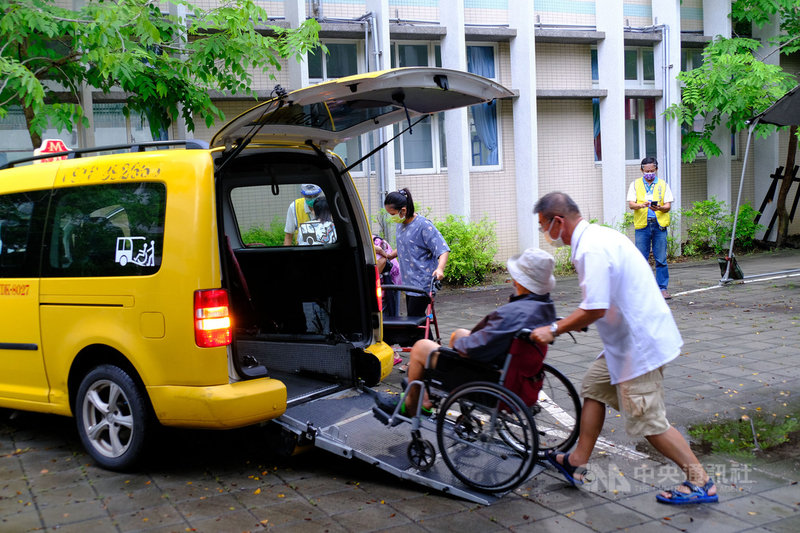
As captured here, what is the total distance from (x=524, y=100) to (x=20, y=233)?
1133 cm

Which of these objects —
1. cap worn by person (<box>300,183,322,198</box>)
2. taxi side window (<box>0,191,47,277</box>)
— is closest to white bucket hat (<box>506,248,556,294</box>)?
cap worn by person (<box>300,183,322,198</box>)

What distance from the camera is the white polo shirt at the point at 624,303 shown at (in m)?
4.16

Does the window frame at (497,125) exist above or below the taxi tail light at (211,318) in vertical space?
above

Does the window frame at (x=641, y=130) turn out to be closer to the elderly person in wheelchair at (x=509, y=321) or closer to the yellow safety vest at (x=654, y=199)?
the yellow safety vest at (x=654, y=199)

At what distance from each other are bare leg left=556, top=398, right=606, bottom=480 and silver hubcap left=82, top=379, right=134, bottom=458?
267 centimetres

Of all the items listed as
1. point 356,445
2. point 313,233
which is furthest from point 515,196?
point 356,445

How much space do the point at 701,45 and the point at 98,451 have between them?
16551 mm

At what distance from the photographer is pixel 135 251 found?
473cm

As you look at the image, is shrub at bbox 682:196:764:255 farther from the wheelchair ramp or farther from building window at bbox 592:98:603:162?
the wheelchair ramp

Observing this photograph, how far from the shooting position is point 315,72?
1436 centimetres

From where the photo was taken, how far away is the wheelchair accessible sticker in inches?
184

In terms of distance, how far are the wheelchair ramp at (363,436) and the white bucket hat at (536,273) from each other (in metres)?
1.07

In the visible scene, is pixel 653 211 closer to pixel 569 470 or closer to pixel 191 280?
pixel 569 470

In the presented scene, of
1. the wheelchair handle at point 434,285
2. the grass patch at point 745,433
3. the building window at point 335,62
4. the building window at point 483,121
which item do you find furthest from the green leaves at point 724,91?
the grass patch at point 745,433
